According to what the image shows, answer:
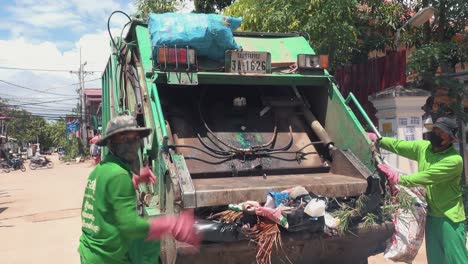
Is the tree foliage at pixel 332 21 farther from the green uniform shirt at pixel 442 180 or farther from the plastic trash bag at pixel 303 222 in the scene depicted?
the plastic trash bag at pixel 303 222

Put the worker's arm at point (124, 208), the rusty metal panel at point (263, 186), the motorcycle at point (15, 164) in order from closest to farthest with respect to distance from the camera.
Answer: the worker's arm at point (124, 208) < the rusty metal panel at point (263, 186) < the motorcycle at point (15, 164)

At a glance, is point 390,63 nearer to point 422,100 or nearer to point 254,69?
point 422,100

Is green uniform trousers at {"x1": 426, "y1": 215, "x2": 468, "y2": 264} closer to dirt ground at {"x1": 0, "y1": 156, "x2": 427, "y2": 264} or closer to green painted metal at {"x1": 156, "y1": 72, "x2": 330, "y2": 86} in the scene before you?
dirt ground at {"x1": 0, "y1": 156, "x2": 427, "y2": 264}

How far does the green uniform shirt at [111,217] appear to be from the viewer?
6.97 feet

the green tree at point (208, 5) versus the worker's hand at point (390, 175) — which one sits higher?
the green tree at point (208, 5)

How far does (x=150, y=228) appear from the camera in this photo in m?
2.18

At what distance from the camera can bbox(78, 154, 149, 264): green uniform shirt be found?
212cm

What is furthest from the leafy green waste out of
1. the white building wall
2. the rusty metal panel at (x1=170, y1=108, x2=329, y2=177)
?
the white building wall

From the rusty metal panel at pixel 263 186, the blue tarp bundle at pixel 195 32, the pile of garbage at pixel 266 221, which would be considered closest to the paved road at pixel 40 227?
the rusty metal panel at pixel 263 186

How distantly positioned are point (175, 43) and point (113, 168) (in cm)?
191

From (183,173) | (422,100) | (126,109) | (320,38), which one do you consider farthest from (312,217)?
(320,38)

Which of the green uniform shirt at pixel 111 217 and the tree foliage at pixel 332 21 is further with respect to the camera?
the tree foliage at pixel 332 21

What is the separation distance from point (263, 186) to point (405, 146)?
→ 1.21 m

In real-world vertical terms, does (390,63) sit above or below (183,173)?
above
